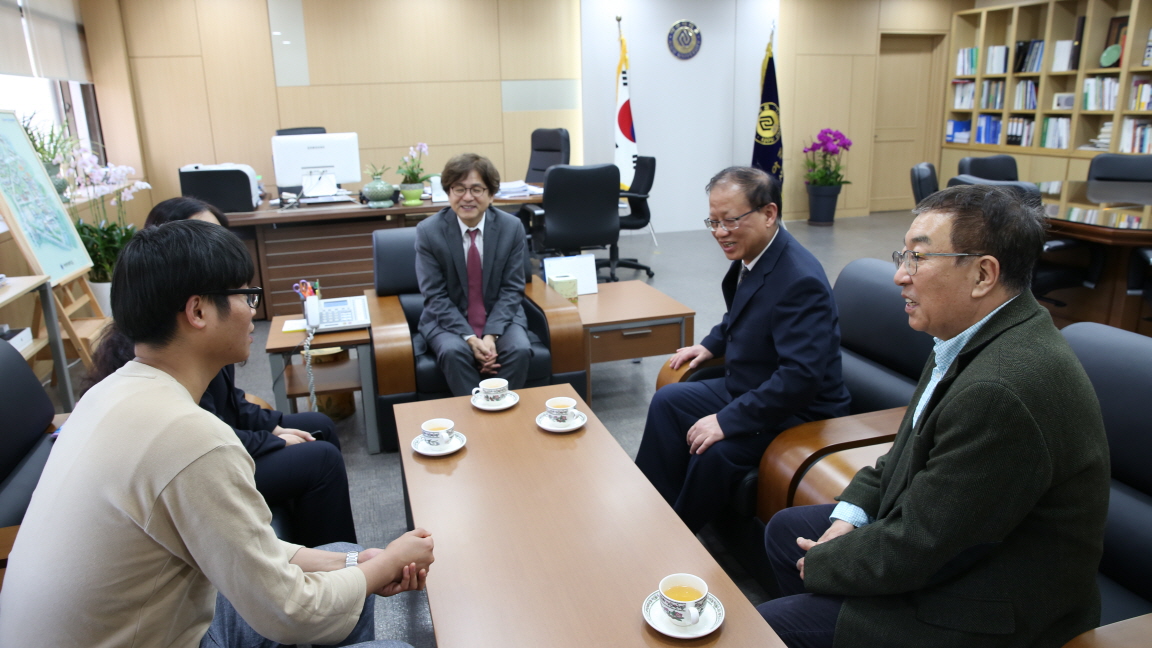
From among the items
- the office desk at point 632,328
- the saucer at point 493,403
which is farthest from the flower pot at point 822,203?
the saucer at point 493,403

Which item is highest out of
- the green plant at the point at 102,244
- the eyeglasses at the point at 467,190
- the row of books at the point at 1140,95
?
the row of books at the point at 1140,95

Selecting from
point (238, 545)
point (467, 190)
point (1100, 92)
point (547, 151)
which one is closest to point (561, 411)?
point (238, 545)

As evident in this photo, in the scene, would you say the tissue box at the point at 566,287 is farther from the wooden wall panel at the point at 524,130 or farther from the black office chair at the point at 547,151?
the wooden wall panel at the point at 524,130

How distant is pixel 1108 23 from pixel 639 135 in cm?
468

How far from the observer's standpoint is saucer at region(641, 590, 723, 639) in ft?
4.31

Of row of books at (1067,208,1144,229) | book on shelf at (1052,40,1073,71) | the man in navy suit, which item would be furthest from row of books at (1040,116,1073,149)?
the man in navy suit

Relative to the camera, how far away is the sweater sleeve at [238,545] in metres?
1.06

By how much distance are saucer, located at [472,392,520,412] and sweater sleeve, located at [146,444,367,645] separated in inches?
43.6

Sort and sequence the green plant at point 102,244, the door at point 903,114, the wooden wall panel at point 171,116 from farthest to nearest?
the door at point 903,114 < the wooden wall panel at point 171,116 < the green plant at point 102,244

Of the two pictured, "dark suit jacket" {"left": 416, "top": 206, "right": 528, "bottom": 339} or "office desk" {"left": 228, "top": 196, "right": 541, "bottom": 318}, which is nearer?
"dark suit jacket" {"left": 416, "top": 206, "right": 528, "bottom": 339}

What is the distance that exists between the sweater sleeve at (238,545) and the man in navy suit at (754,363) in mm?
1328

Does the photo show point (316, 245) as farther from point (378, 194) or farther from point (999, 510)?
point (999, 510)

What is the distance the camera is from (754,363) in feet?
7.90

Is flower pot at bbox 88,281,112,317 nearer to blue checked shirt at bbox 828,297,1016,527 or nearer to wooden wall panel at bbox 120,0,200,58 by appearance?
wooden wall panel at bbox 120,0,200,58
